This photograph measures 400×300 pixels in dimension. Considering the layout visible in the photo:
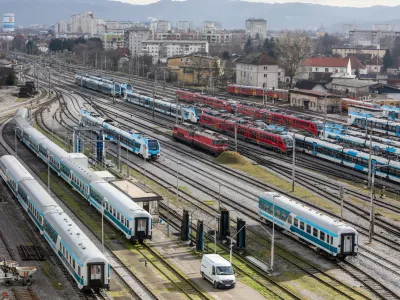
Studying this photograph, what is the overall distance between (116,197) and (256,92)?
80.9 metres

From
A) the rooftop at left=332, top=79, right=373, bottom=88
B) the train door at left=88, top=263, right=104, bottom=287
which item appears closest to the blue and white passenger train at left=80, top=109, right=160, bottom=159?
the train door at left=88, top=263, right=104, bottom=287

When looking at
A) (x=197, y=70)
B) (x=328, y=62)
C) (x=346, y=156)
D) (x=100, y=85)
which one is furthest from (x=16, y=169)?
(x=328, y=62)

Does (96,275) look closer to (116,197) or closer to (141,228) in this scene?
(141,228)

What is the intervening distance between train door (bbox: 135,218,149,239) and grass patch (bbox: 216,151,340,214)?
14.7 meters

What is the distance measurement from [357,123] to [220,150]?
2728 centimetres

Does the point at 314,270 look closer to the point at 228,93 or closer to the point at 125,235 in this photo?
the point at 125,235

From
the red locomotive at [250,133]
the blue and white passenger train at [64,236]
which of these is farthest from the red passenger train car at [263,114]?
the blue and white passenger train at [64,236]

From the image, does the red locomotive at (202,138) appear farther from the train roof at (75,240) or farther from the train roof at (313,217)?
the train roof at (75,240)

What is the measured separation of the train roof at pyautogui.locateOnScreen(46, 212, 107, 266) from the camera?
111 ft

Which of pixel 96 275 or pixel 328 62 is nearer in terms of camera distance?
pixel 96 275

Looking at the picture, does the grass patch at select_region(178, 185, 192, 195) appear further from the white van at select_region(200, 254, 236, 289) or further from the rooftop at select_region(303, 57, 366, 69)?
the rooftop at select_region(303, 57, 366, 69)

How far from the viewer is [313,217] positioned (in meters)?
41.2

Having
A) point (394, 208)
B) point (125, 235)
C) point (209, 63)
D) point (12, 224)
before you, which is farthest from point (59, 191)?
point (209, 63)

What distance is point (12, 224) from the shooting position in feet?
151
